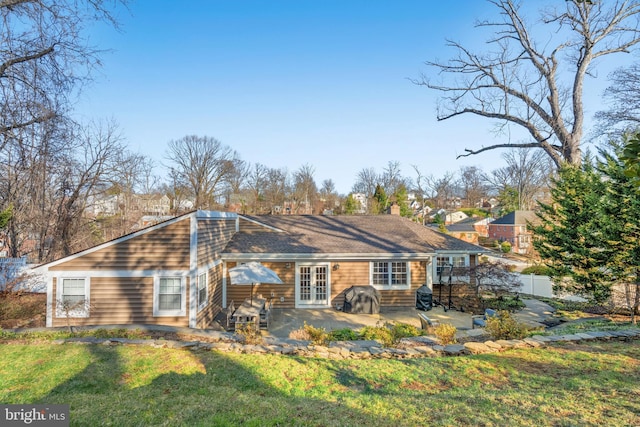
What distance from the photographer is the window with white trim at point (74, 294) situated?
911cm

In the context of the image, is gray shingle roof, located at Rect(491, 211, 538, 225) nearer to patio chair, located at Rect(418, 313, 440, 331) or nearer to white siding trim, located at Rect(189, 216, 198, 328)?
patio chair, located at Rect(418, 313, 440, 331)

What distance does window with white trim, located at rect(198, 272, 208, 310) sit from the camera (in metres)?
9.77

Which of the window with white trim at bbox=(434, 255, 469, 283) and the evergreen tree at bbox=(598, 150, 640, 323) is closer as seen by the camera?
the evergreen tree at bbox=(598, 150, 640, 323)

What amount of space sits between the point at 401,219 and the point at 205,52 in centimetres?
1328

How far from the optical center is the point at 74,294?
30.2 ft

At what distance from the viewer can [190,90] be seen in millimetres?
18250

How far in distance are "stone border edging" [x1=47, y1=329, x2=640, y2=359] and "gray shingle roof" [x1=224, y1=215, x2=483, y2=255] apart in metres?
5.53

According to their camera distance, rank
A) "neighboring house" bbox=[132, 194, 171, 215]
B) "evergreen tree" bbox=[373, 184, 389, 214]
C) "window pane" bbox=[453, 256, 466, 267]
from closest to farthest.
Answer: "window pane" bbox=[453, 256, 466, 267], "neighboring house" bbox=[132, 194, 171, 215], "evergreen tree" bbox=[373, 184, 389, 214]

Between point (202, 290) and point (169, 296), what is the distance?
3.30ft

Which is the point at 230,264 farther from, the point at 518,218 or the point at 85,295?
the point at 518,218

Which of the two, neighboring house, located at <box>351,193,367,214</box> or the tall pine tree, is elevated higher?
neighboring house, located at <box>351,193,367,214</box>

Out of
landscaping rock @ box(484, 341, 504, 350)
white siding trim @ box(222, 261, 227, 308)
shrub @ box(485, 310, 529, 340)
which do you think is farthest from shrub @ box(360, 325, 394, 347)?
white siding trim @ box(222, 261, 227, 308)

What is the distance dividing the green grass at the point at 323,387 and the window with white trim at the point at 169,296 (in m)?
2.36

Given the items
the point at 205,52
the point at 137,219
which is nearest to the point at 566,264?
the point at 205,52
